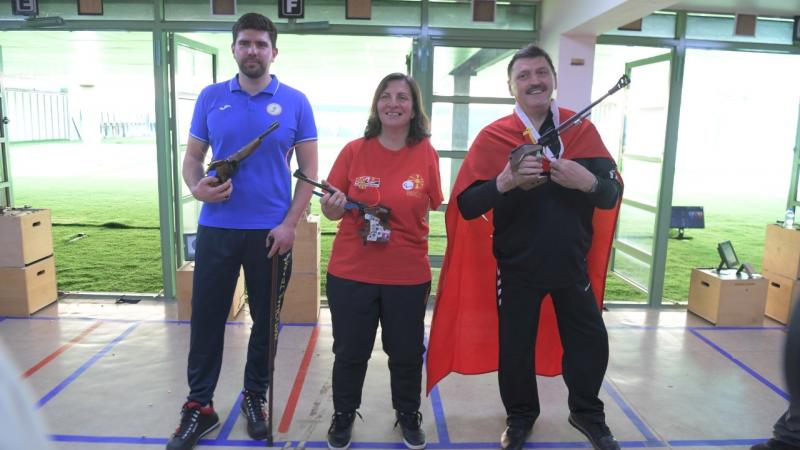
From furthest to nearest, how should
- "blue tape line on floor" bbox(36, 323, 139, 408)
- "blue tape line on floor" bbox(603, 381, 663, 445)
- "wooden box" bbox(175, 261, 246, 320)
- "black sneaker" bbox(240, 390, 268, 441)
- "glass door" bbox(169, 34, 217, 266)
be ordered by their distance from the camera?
"glass door" bbox(169, 34, 217, 266)
"wooden box" bbox(175, 261, 246, 320)
"blue tape line on floor" bbox(36, 323, 139, 408)
"blue tape line on floor" bbox(603, 381, 663, 445)
"black sneaker" bbox(240, 390, 268, 441)

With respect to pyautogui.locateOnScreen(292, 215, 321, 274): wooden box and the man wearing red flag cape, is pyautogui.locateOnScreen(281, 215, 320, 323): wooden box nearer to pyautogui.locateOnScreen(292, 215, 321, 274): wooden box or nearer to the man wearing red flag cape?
pyautogui.locateOnScreen(292, 215, 321, 274): wooden box

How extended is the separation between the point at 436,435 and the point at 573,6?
289 cm

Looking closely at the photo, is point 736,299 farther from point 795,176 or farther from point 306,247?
point 306,247

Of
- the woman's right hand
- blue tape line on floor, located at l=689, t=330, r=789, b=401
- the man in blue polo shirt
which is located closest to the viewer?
the woman's right hand

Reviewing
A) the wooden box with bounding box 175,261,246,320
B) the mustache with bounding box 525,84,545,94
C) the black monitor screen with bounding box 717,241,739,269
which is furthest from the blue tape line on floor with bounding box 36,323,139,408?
the black monitor screen with bounding box 717,241,739,269

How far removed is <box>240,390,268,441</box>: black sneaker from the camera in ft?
8.47

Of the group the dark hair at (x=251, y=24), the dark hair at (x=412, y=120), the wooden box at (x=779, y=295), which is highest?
the dark hair at (x=251, y=24)

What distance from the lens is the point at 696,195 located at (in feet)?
49.0

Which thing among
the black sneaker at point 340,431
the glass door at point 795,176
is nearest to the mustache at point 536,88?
the black sneaker at point 340,431

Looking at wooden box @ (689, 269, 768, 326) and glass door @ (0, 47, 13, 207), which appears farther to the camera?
glass door @ (0, 47, 13, 207)

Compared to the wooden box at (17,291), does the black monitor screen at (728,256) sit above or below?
above

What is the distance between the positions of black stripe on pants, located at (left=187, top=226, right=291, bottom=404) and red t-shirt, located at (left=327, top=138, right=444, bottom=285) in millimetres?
343

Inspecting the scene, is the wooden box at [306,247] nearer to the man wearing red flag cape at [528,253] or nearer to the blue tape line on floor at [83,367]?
the blue tape line on floor at [83,367]

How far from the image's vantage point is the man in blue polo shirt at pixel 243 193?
7.67ft
